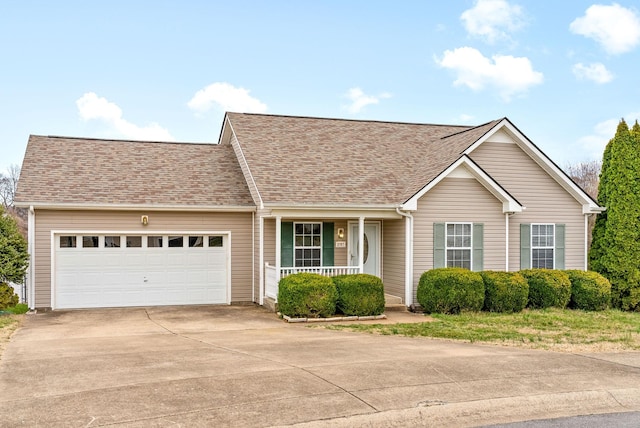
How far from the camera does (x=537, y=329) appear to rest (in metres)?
13.7

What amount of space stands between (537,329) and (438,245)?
4.05 m

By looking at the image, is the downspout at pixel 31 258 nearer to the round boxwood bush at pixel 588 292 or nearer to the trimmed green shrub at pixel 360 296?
the trimmed green shrub at pixel 360 296

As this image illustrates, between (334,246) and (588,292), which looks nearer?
(588,292)

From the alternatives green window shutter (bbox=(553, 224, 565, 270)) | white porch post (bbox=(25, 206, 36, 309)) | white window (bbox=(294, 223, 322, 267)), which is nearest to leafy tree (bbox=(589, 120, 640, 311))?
green window shutter (bbox=(553, 224, 565, 270))

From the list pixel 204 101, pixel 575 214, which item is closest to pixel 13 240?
pixel 575 214

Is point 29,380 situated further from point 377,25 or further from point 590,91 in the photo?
point 590,91

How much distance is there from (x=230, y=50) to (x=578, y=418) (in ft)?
58.9

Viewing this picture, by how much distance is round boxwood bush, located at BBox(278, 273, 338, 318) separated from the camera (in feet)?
48.5

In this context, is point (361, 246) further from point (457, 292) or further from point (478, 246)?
point (478, 246)

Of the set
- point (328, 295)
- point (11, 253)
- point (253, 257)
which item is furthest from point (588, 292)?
point (11, 253)

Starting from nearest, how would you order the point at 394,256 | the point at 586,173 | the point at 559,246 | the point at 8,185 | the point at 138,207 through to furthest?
the point at 138,207 < the point at 394,256 < the point at 559,246 < the point at 8,185 < the point at 586,173

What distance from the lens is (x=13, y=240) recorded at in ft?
50.5

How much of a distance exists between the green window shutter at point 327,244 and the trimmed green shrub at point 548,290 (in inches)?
217

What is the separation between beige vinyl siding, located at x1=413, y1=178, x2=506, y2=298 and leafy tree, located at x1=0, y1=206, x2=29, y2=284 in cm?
1032
